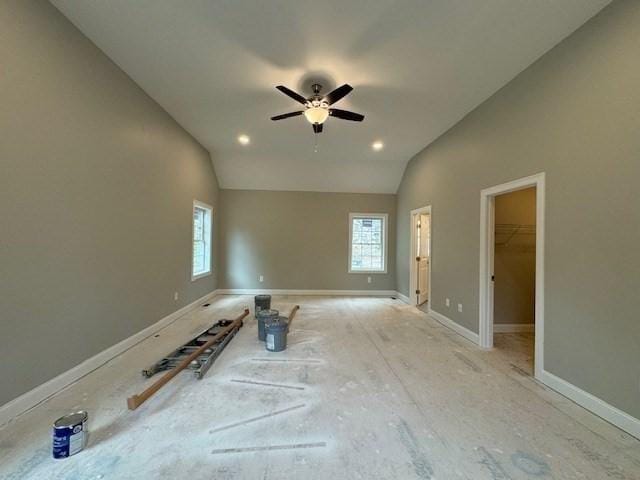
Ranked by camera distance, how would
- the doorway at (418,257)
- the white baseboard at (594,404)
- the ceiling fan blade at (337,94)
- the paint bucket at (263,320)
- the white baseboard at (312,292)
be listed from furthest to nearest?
the white baseboard at (312,292) < the doorway at (418,257) < the paint bucket at (263,320) < the ceiling fan blade at (337,94) < the white baseboard at (594,404)

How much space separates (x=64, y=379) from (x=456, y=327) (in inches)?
178

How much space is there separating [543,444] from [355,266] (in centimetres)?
523

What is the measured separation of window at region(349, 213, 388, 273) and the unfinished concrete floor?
12.5 feet

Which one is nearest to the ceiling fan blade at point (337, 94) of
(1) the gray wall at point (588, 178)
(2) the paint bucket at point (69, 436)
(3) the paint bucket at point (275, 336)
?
(1) the gray wall at point (588, 178)

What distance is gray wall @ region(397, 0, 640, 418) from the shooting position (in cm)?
195

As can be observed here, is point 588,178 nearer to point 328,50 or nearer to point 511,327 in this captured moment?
point 328,50

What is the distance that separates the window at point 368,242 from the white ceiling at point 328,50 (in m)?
2.87

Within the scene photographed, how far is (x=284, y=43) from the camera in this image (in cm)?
253

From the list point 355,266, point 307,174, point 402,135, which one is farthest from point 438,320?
point 307,174

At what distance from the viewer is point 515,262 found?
410cm

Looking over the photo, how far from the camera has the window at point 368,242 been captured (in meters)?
6.95

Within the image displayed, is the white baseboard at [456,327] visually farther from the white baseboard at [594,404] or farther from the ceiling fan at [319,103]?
the ceiling fan at [319,103]

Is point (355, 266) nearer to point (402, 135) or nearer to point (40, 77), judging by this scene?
point (402, 135)

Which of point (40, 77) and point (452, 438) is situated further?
point (40, 77)
